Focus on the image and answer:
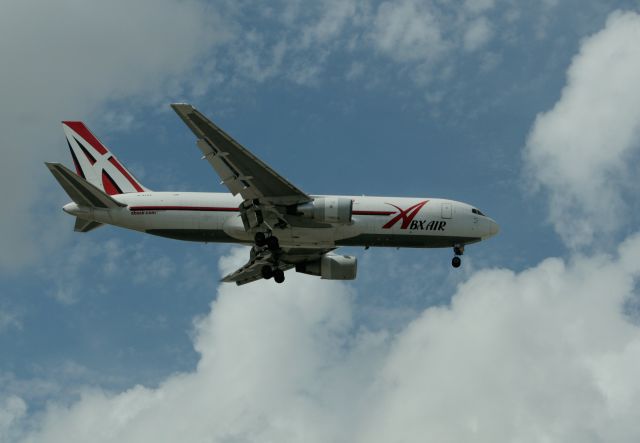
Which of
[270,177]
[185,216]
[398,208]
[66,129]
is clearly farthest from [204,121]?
[66,129]

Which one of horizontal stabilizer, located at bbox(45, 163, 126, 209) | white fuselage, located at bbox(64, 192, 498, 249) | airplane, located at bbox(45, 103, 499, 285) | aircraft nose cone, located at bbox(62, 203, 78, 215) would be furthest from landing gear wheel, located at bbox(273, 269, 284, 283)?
aircraft nose cone, located at bbox(62, 203, 78, 215)

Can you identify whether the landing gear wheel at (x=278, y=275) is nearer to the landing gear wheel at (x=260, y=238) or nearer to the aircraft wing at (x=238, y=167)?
the landing gear wheel at (x=260, y=238)

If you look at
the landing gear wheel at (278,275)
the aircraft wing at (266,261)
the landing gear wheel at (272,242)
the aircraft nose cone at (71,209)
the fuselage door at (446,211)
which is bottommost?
the landing gear wheel at (272,242)

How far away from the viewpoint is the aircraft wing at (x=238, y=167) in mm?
50812

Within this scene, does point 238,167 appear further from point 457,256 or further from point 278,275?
point 457,256

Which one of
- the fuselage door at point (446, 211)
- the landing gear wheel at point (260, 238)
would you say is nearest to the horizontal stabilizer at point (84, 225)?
the landing gear wheel at point (260, 238)

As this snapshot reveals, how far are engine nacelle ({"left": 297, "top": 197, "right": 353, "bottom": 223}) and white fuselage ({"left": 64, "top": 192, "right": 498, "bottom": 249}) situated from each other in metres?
2.28

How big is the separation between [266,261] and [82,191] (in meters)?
13.0

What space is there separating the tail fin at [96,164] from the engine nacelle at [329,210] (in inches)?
482

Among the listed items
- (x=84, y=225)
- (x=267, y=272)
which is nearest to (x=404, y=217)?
(x=267, y=272)

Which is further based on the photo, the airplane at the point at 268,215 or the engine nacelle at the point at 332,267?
the engine nacelle at the point at 332,267

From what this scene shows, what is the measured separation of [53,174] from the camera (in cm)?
5725

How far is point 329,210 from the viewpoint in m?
56.6

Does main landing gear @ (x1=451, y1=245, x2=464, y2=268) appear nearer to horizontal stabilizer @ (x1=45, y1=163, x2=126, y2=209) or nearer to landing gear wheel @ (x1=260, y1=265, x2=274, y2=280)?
landing gear wheel @ (x1=260, y1=265, x2=274, y2=280)
